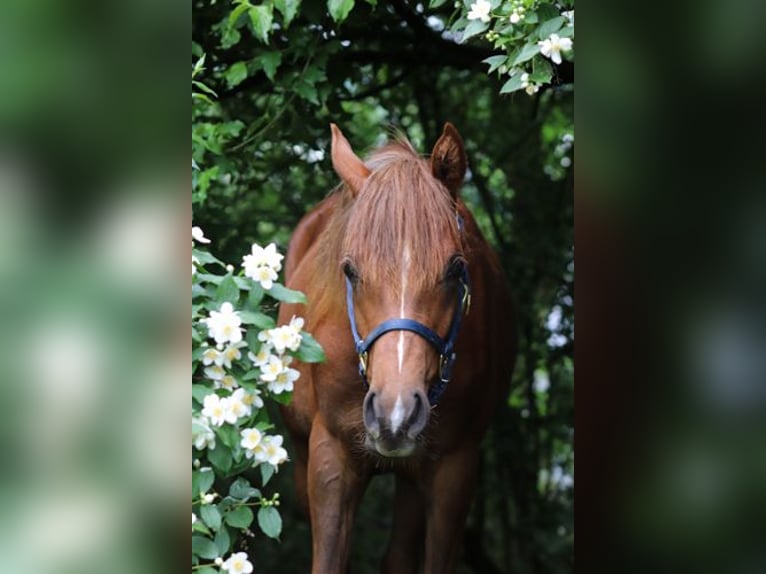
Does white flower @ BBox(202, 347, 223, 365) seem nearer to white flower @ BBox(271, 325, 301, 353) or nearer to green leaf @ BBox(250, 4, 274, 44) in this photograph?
white flower @ BBox(271, 325, 301, 353)

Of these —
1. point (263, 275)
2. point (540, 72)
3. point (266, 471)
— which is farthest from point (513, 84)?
point (266, 471)

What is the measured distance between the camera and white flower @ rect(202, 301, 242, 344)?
86.0 inches

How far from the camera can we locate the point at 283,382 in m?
2.42

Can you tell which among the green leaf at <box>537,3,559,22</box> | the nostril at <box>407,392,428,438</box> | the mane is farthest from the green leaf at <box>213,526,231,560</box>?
the green leaf at <box>537,3,559,22</box>

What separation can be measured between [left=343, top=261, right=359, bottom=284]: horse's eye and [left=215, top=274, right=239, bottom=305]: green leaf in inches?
27.3

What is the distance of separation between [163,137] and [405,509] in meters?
2.49

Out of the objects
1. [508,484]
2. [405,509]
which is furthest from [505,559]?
[405,509]

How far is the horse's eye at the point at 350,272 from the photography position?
9.61ft

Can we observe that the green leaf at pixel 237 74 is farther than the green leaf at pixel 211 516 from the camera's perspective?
Yes

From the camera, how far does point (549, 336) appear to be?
6363 mm

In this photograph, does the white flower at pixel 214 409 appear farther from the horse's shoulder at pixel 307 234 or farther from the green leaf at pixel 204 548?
the horse's shoulder at pixel 307 234

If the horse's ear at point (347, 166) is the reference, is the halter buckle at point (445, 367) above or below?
below

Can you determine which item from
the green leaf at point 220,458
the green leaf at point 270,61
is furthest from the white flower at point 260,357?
the green leaf at point 270,61

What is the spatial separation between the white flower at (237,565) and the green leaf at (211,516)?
0.30 ft
